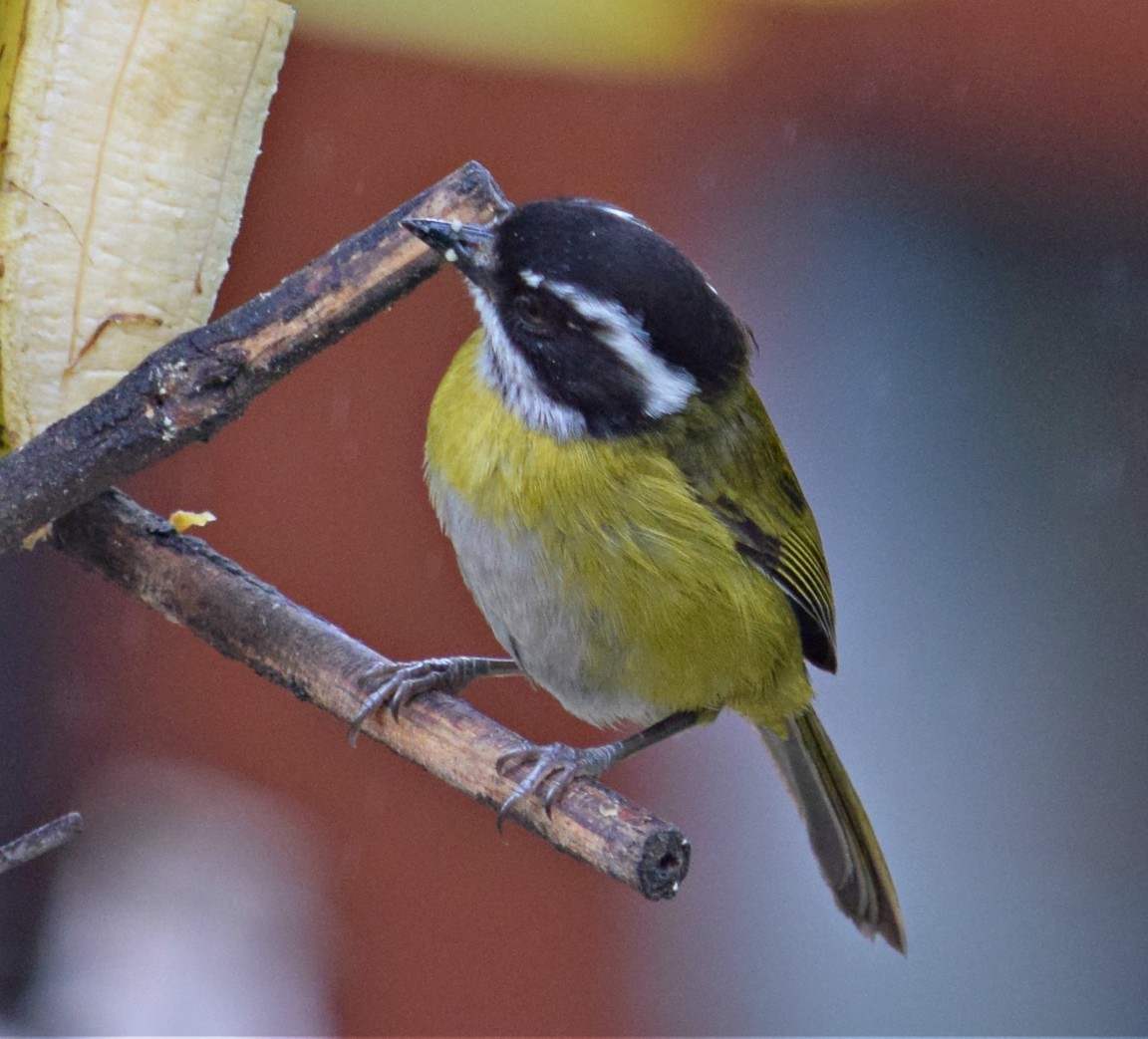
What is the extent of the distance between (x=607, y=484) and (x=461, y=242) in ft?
1.02

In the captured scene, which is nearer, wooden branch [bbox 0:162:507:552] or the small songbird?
wooden branch [bbox 0:162:507:552]

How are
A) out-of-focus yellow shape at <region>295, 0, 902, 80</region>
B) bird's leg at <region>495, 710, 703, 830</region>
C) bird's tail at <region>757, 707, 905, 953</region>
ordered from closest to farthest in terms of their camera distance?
bird's leg at <region>495, 710, 703, 830</region>, bird's tail at <region>757, 707, 905, 953</region>, out-of-focus yellow shape at <region>295, 0, 902, 80</region>

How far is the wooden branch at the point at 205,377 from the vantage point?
4.28 ft

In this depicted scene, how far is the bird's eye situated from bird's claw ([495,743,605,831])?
44 cm

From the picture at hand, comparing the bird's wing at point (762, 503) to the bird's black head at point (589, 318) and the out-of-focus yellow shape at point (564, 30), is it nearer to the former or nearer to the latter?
the bird's black head at point (589, 318)

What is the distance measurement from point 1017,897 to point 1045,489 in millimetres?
750

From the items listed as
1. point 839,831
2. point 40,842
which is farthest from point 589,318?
point 839,831

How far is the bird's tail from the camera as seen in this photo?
6.50 ft

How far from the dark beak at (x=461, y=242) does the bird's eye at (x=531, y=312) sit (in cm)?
4

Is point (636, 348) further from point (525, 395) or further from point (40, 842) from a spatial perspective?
point (40, 842)

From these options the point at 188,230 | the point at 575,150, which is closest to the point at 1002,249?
the point at 575,150

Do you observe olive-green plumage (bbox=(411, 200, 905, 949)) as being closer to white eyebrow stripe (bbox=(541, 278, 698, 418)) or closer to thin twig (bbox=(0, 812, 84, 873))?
white eyebrow stripe (bbox=(541, 278, 698, 418))

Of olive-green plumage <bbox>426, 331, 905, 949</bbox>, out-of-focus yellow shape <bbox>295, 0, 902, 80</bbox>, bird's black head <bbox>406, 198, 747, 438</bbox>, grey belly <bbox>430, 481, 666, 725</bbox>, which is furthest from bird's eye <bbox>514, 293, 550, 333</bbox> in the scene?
out-of-focus yellow shape <bbox>295, 0, 902, 80</bbox>

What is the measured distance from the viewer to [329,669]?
1.46 meters
